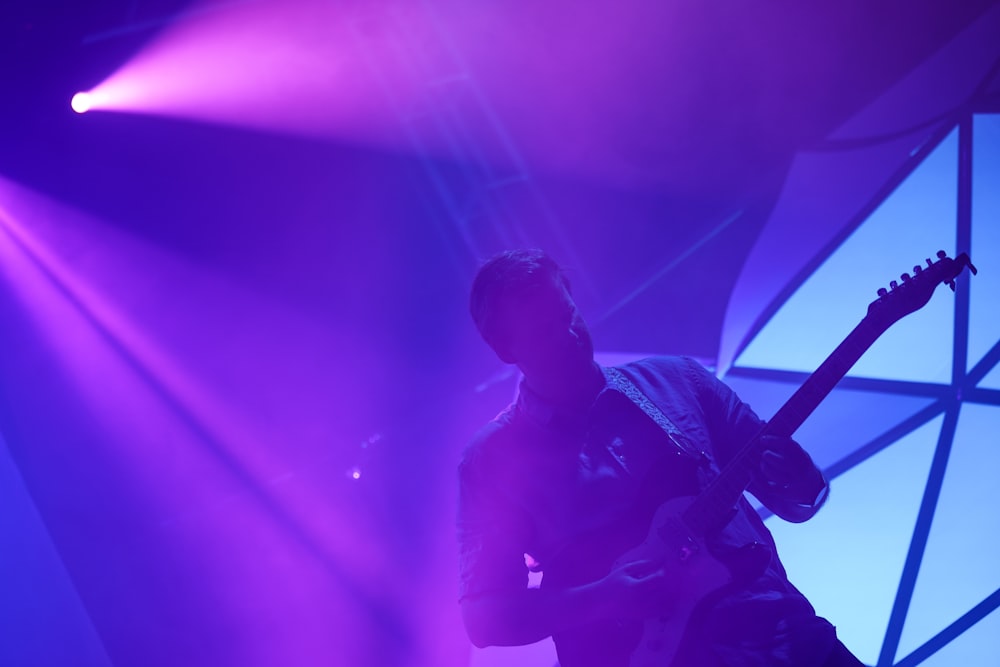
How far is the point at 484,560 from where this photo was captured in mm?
1842

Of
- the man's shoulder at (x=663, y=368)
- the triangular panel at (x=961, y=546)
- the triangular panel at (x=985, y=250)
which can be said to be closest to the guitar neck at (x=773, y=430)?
the man's shoulder at (x=663, y=368)

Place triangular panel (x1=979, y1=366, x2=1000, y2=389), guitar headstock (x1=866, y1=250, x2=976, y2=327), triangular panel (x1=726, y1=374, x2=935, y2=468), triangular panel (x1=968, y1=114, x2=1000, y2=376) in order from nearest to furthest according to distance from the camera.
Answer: guitar headstock (x1=866, y1=250, x2=976, y2=327)
triangular panel (x1=979, y1=366, x2=1000, y2=389)
triangular panel (x1=968, y1=114, x2=1000, y2=376)
triangular panel (x1=726, y1=374, x2=935, y2=468)

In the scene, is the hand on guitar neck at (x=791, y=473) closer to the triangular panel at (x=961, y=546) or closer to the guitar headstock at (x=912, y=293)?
the guitar headstock at (x=912, y=293)

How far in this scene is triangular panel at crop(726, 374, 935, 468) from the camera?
11.5ft

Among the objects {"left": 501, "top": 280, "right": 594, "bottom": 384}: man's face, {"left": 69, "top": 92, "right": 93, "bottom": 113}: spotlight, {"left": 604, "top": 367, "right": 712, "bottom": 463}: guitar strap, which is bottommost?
{"left": 604, "top": 367, "right": 712, "bottom": 463}: guitar strap

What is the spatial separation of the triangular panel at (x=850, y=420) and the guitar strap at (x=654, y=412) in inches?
78.6

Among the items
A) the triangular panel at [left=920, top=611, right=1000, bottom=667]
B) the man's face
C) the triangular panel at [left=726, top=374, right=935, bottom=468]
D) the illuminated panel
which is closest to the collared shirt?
the man's face

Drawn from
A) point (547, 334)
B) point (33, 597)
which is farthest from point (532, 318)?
point (33, 597)

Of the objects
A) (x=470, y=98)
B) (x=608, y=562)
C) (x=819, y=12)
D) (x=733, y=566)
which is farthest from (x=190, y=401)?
(x=819, y=12)

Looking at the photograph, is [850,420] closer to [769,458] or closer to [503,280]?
[769,458]

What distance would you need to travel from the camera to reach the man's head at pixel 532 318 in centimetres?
192

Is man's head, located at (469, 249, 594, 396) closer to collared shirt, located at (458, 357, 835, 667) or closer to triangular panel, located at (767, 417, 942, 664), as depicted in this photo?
collared shirt, located at (458, 357, 835, 667)

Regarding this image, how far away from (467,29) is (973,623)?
165 inches

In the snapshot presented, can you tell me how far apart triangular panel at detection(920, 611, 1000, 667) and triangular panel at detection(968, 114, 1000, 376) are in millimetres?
→ 1260
